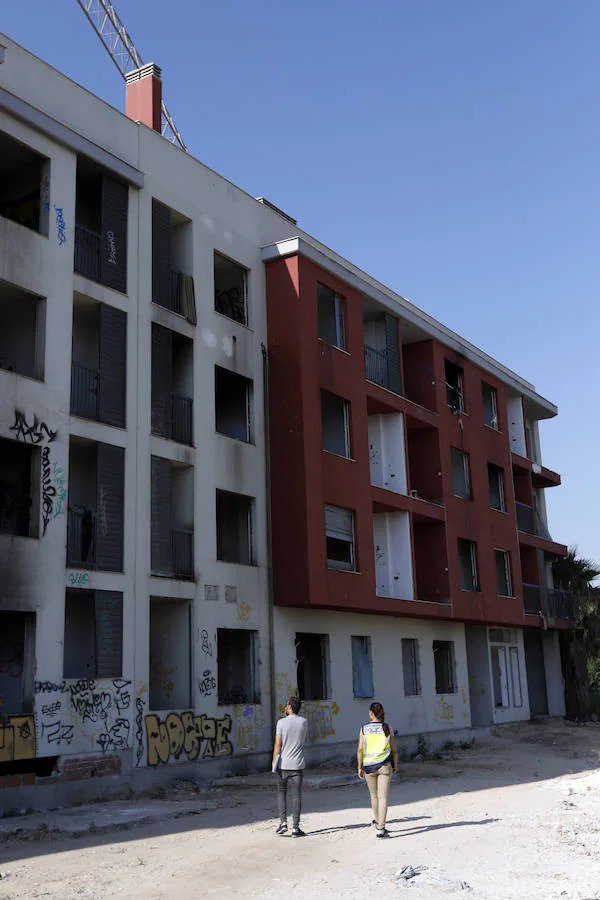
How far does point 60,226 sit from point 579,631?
88.4 ft

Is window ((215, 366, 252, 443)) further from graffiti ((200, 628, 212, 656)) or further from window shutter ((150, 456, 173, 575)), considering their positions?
graffiti ((200, 628, 212, 656))

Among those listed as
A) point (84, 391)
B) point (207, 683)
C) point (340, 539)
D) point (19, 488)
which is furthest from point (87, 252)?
point (340, 539)

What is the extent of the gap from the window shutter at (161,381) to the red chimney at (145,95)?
20.2 feet

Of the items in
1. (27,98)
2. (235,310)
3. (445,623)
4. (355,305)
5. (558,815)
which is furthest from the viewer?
(445,623)

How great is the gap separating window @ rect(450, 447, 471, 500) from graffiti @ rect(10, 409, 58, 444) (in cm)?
1631

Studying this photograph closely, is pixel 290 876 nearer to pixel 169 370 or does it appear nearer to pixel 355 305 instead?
pixel 169 370

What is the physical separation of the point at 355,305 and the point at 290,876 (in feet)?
57.9

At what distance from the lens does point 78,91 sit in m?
18.5

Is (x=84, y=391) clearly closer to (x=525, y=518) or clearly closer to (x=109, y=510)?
(x=109, y=510)

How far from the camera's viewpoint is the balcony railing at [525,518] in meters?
33.7

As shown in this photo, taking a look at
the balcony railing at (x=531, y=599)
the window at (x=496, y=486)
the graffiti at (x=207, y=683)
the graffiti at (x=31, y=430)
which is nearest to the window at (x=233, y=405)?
the graffiti at (x=207, y=683)

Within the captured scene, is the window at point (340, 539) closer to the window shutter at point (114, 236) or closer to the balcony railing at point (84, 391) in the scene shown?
the balcony railing at point (84, 391)

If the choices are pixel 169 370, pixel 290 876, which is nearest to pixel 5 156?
pixel 169 370

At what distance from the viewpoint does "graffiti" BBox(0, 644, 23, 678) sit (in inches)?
634
